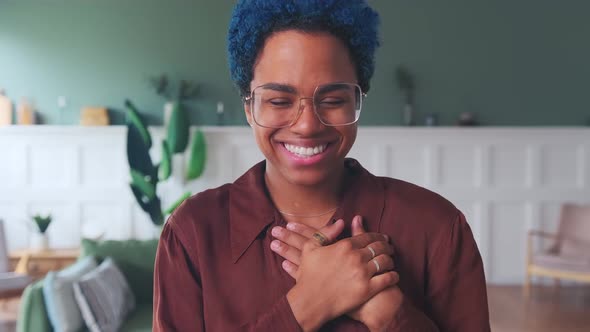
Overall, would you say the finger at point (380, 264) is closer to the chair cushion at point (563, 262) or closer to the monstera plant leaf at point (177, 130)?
the monstera plant leaf at point (177, 130)

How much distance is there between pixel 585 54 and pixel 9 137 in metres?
5.72

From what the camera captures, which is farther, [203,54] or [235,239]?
[203,54]

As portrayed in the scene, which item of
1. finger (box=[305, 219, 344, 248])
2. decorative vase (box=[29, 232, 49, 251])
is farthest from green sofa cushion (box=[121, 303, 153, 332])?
finger (box=[305, 219, 344, 248])

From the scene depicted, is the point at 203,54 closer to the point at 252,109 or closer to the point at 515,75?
the point at 515,75

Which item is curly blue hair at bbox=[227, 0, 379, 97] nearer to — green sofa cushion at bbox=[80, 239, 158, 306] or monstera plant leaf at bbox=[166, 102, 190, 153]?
green sofa cushion at bbox=[80, 239, 158, 306]

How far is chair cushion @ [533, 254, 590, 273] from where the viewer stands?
4.73 metres

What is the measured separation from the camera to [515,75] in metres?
5.75

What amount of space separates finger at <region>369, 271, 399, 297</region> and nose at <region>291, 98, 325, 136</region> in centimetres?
26

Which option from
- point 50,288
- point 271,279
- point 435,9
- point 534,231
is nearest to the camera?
point 271,279

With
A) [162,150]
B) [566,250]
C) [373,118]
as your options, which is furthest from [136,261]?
[566,250]

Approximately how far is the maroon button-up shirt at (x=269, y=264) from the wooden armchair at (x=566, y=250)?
4.35 m

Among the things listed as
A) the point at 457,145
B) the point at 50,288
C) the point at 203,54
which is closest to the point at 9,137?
the point at 203,54

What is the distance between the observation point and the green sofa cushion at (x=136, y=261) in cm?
343

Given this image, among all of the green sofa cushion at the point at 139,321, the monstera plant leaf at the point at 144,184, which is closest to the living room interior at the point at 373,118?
the monstera plant leaf at the point at 144,184
